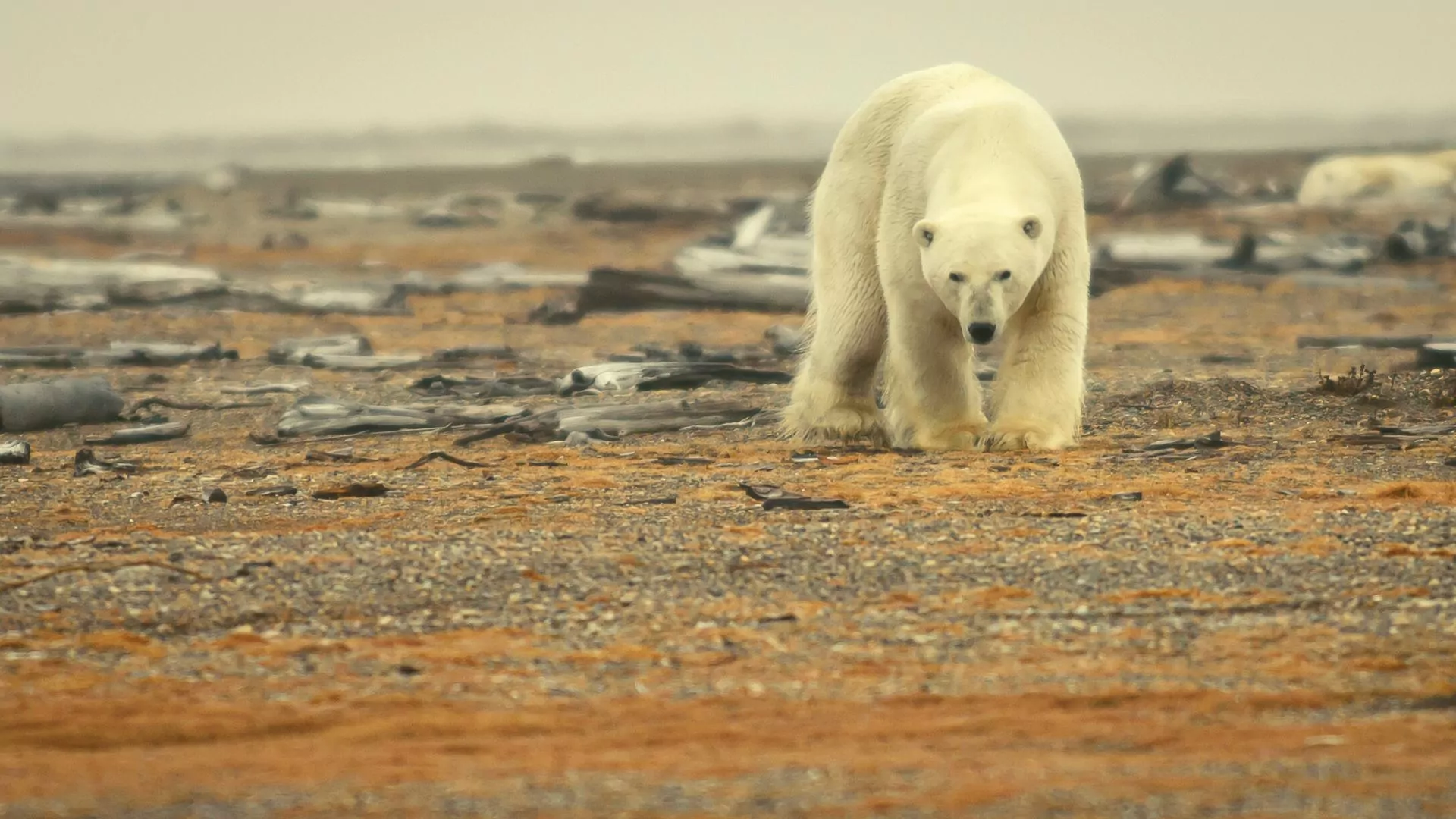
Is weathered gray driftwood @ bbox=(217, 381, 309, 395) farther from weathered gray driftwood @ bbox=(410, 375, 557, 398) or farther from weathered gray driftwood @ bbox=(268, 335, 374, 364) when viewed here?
weathered gray driftwood @ bbox=(268, 335, 374, 364)

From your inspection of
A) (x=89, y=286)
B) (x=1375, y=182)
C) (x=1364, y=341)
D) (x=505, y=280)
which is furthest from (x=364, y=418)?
(x=1375, y=182)

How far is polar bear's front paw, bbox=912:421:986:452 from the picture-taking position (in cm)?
944

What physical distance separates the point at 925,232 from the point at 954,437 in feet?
4.23

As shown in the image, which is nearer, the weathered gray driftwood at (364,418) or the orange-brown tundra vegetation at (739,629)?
the orange-brown tundra vegetation at (739,629)

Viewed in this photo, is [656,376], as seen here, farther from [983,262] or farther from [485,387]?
[983,262]

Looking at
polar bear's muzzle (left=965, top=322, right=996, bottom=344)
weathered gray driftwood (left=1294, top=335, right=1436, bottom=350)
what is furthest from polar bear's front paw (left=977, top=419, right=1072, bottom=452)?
weathered gray driftwood (left=1294, top=335, right=1436, bottom=350)

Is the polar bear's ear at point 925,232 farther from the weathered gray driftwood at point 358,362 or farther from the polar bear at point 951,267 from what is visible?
the weathered gray driftwood at point 358,362

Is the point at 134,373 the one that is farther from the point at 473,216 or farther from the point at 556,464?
the point at 473,216

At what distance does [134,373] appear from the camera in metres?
15.0

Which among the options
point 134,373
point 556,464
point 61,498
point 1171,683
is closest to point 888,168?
point 556,464

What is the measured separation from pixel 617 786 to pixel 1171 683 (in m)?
1.63

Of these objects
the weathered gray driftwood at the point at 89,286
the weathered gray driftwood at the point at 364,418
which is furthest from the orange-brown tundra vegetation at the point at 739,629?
the weathered gray driftwood at the point at 89,286

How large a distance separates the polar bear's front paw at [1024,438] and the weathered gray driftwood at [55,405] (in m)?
5.88

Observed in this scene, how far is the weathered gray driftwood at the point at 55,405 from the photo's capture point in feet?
37.7
